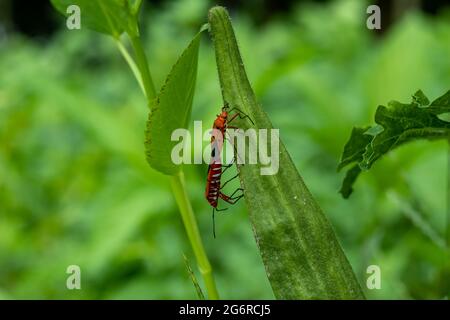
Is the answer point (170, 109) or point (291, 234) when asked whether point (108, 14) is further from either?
point (291, 234)

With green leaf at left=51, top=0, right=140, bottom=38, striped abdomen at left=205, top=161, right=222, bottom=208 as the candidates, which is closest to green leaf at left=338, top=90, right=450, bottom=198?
striped abdomen at left=205, top=161, right=222, bottom=208

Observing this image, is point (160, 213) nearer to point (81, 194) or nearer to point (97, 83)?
point (81, 194)

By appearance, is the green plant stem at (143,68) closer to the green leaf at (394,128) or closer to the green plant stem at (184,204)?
the green plant stem at (184,204)

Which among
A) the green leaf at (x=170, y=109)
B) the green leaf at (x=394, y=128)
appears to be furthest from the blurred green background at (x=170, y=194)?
the green leaf at (x=170, y=109)

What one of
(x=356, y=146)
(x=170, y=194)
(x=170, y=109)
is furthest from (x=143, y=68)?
(x=170, y=194)

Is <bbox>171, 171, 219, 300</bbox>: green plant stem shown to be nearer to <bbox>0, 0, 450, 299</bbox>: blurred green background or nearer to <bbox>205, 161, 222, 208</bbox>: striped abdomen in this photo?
<bbox>205, 161, 222, 208</bbox>: striped abdomen
